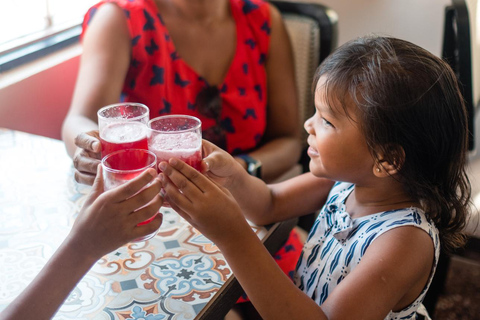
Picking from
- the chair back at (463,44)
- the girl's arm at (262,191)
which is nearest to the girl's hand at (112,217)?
the girl's arm at (262,191)

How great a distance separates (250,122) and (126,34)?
563 mm

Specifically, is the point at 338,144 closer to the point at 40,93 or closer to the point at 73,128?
the point at 73,128

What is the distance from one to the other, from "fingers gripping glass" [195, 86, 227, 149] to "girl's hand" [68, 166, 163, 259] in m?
0.96

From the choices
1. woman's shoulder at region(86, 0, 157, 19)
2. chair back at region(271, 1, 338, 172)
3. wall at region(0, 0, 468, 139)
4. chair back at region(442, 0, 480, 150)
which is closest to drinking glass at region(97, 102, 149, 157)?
woman's shoulder at region(86, 0, 157, 19)

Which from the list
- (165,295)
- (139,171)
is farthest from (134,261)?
(139,171)

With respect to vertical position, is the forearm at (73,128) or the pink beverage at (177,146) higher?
the pink beverage at (177,146)

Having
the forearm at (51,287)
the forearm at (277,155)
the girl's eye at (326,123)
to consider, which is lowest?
the forearm at (277,155)

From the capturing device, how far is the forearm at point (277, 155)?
6.22 feet

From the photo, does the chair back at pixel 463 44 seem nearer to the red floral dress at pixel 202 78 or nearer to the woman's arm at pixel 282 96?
the woman's arm at pixel 282 96

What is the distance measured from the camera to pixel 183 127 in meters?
1.20

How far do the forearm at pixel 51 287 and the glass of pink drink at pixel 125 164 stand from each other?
0.15 m

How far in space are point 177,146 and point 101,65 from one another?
0.75 meters

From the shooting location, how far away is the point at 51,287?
0.91 metres

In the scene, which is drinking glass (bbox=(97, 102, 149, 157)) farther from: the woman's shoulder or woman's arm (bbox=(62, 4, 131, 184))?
the woman's shoulder
